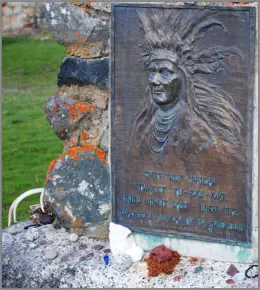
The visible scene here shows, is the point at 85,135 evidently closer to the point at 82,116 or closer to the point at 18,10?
the point at 82,116

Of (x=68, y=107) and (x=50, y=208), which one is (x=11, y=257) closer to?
(x=50, y=208)

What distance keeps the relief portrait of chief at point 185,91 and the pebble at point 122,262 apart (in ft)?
1.99

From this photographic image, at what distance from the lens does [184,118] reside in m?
3.95

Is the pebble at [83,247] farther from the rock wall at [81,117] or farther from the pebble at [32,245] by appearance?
the pebble at [32,245]

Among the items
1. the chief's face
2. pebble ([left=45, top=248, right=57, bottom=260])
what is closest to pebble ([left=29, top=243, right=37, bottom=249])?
pebble ([left=45, top=248, right=57, bottom=260])

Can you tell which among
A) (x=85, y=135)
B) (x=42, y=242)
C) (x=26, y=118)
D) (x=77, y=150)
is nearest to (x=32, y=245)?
(x=42, y=242)

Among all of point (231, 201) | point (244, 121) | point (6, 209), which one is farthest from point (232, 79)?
point (6, 209)

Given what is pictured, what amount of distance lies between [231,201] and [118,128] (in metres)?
0.78

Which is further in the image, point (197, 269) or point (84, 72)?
point (84, 72)

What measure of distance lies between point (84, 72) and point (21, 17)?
7361 mm

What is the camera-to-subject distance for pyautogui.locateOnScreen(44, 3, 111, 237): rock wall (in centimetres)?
422

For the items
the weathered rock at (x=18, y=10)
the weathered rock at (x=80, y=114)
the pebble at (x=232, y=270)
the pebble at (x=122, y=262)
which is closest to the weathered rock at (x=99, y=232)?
the pebble at (x=122, y=262)

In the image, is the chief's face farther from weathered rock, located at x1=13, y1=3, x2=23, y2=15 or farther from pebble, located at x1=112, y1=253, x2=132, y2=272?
weathered rock, located at x1=13, y1=3, x2=23, y2=15

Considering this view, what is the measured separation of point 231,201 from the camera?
3.92 meters
